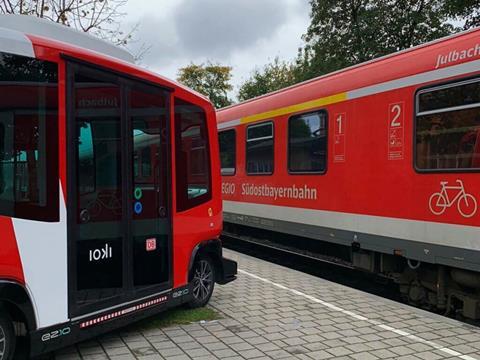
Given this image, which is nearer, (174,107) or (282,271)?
(174,107)

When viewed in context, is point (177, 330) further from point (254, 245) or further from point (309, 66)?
point (309, 66)

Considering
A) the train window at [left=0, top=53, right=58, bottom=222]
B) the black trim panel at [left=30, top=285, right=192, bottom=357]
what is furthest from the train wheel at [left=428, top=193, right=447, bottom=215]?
the train window at [left=0, top=53, right=58, bottom=222]

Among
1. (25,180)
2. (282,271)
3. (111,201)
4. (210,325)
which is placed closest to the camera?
(25,180)

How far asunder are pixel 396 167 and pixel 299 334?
2.78 m

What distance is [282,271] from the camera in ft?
28.0

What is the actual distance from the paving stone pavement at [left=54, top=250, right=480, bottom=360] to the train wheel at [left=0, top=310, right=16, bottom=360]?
684mm

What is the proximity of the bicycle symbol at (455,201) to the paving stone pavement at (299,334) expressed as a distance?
1.23 m

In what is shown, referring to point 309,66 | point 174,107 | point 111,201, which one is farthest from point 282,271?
point 309,66

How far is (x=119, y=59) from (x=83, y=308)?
89.8 inches

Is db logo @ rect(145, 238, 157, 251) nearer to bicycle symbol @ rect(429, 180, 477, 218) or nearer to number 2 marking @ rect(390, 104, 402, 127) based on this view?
bicycle symbol @ rect(429, 180, 477, 218)

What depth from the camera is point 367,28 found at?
1947 centimetres

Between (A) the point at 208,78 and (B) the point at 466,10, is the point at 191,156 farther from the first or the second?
(A) the point at 208,78

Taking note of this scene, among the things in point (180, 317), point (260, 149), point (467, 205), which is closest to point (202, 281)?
point (180, 317)

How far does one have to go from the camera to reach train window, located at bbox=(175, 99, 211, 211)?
551 cm
